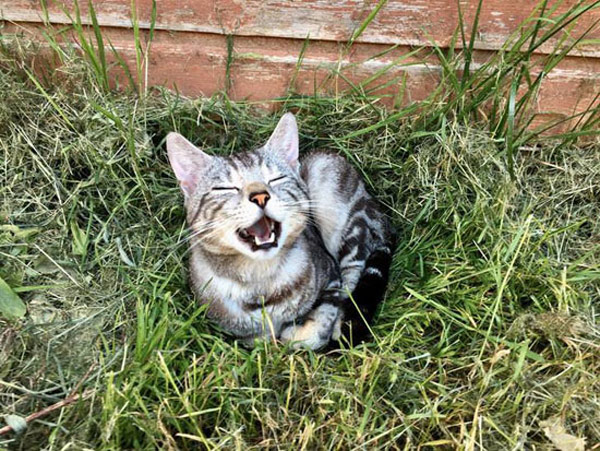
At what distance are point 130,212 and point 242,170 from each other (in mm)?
692

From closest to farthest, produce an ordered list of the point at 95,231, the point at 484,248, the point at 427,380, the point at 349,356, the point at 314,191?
the point at 427,380 < the point at 349,356 < the point at 484,248 < the point at 95,231 < the point at 314,191

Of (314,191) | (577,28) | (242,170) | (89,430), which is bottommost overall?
(89,430)

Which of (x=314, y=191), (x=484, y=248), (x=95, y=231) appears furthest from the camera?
(x=314, y=191)

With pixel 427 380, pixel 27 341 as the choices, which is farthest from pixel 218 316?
pixel 427 380

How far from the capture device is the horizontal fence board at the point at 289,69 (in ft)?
9.52

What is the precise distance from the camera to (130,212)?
2730mm

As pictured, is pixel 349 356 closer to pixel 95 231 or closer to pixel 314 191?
pixel 314 191

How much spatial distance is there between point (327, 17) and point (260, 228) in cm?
127

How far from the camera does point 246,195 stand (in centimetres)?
226

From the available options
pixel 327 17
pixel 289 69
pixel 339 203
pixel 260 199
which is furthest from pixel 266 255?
pixel 327 17

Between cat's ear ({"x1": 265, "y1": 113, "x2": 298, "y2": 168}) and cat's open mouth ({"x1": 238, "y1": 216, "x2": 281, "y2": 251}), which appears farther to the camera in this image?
cat's ear ({"x1": 265, "y1": 113, "x2": 298, "y2": 168})

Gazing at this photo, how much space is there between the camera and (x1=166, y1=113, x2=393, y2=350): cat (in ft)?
7.41

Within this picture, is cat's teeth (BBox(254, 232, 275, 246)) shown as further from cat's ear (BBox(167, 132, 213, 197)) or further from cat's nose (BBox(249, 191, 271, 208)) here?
cat's ear (BBox(167, 132, 213, 197))

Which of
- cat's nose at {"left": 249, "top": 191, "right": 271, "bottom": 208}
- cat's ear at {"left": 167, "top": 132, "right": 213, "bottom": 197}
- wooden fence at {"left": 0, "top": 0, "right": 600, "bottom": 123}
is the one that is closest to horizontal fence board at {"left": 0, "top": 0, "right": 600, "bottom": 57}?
wooden fence at {"left": 0, "top": 0, "right": 600, "bottom": 123}
